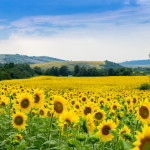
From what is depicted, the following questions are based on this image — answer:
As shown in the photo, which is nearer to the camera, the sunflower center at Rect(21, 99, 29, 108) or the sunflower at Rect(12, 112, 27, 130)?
the sunflower at Rect(12, 112, 27, 130)

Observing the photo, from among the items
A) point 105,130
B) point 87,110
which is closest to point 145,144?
point 105,130

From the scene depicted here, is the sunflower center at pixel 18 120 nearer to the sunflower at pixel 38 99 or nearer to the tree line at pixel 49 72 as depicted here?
the sunflower at pixel 38 99

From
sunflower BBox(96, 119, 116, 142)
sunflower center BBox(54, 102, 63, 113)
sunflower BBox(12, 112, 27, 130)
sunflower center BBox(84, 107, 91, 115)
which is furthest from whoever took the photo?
sunflower center BBox(84, 107, 91, 115)

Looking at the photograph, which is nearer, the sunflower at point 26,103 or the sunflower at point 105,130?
the sunflower at point 105,130

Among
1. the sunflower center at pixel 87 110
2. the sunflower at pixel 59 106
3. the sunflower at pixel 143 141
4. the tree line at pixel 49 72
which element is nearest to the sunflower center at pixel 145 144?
the sunflower at pixel 143 141

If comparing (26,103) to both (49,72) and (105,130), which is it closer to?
(105,130)

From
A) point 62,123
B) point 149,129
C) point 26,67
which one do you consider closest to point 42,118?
point 62,123

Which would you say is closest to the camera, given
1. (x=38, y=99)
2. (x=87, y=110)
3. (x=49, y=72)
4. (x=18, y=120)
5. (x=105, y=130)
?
(x=105, y=130)

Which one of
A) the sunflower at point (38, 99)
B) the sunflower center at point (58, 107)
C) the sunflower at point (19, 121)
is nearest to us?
the sunflower center at point (58, 107)

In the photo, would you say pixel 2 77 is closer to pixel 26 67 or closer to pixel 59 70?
pixel 26 67

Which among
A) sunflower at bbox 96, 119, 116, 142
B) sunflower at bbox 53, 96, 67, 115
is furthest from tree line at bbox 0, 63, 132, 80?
sunflower at bbox 96, 119, 116, 142

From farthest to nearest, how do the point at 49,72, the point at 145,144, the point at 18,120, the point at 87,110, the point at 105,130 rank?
the point at 49,72
the point at 87,110
the point at 18,120
the point at 105,130
the point at 145,144

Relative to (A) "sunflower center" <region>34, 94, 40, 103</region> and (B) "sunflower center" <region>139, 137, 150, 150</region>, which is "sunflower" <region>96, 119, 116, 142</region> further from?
(B) "sunflower center" <region>139, 137, 150, 150</region>

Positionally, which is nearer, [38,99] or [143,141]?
[143,141]
